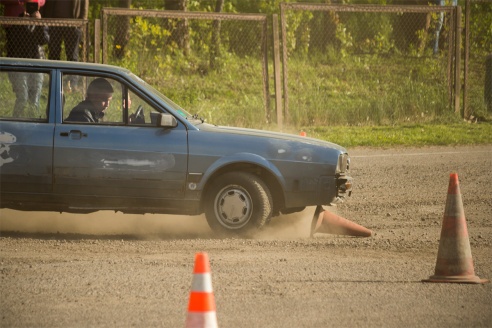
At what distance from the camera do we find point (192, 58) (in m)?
23.8

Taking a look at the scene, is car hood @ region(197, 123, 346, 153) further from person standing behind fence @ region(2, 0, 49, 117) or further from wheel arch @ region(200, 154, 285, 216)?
person standing behind fence @ region(2, 0, 49, 117)

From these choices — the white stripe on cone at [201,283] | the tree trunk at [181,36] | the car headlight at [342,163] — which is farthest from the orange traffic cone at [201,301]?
the tree trunk at [181,36]

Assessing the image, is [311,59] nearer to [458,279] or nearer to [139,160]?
[139,160]

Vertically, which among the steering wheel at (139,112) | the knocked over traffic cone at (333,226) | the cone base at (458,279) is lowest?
the cone base at (458,279)

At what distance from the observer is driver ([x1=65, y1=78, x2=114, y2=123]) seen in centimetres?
1012

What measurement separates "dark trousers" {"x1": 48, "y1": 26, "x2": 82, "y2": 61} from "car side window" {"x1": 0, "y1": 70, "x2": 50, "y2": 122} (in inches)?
280

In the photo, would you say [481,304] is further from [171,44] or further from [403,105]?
[171,44]

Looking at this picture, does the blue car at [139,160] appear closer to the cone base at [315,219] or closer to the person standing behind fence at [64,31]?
the cone base at [315,219]

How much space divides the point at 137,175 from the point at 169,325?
357cm

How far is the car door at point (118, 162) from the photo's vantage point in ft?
32.6

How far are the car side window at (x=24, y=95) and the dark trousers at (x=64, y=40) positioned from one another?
7.10 m

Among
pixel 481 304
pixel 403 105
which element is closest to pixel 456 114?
pixel 403 105

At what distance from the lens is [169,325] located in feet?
21.5

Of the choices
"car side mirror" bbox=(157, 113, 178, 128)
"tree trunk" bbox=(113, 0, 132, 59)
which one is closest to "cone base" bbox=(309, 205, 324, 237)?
"car side mirror" bbox=(157, 113, 178, 128)
